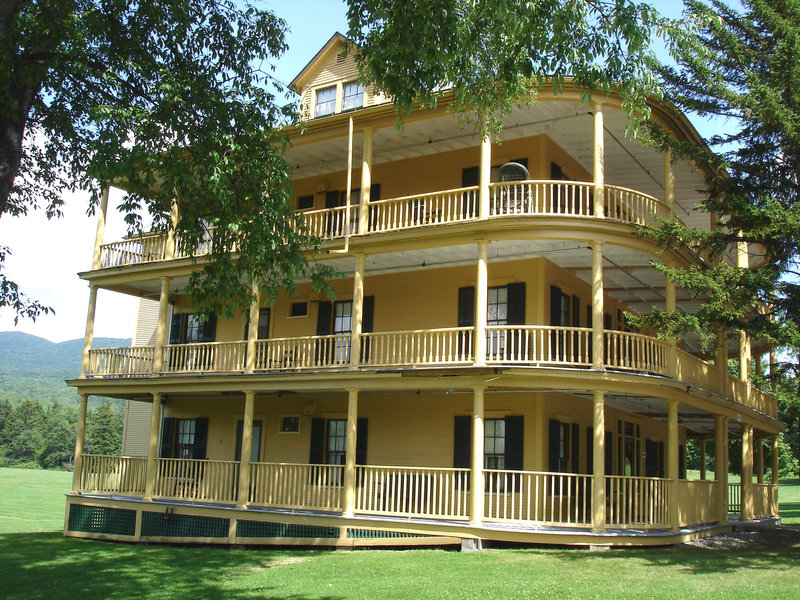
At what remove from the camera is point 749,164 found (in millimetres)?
17875

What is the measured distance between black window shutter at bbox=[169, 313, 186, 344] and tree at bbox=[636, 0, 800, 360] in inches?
603

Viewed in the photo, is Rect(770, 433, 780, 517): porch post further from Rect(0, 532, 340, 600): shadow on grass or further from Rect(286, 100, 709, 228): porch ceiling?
Rect(0, 532, 340, 600): shadow on grass

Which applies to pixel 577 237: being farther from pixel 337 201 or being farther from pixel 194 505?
pixel 194 505

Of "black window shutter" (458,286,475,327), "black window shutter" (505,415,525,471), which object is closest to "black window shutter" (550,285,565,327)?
"black window shutter" (458,286,475,327)

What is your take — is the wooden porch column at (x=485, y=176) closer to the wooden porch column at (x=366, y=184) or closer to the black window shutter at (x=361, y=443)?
the wooden porch column at (x=366, y=184)

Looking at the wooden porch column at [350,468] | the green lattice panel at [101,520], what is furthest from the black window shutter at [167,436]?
the wooden porch column at [350,468]

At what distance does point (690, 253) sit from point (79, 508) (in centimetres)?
1760

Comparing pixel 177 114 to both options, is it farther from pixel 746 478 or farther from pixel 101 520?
pixel 746 478

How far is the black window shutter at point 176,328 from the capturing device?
1035 inches

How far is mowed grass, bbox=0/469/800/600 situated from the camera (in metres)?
11.9

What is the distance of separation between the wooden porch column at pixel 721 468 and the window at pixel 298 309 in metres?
11.8

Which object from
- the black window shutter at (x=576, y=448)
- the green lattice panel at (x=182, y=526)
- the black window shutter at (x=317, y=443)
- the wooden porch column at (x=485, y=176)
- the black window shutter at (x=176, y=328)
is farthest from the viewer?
the black window shutter at (x=176, y=328)

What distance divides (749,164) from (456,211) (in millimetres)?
6638

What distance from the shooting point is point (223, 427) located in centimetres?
2488
